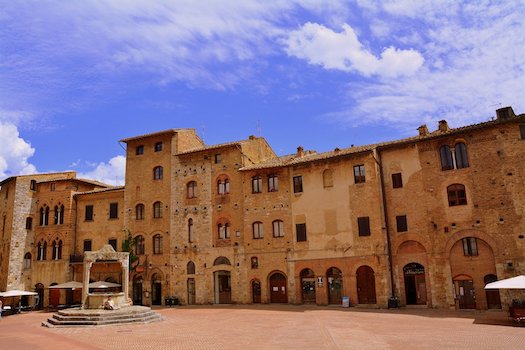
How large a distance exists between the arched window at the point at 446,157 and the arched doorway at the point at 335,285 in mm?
9926

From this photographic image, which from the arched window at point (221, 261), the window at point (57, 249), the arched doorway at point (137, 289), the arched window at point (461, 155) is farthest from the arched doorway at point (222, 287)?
the arched window at point (461, 155)

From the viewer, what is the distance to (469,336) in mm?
16562

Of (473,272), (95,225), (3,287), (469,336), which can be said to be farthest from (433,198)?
(3,287)

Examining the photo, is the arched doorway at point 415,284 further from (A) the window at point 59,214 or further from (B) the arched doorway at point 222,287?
(A) the window at point 59,214

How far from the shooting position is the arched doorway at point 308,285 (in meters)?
31.5

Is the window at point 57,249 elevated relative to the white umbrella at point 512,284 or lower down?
elevated

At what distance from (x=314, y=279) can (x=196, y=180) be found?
42.3 ft

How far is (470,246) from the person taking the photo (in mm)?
26750

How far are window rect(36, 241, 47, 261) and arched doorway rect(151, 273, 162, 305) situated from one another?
37.4ft

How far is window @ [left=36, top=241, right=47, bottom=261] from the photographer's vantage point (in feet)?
133

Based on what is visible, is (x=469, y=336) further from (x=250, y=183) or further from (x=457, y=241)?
(x=250, y=183)

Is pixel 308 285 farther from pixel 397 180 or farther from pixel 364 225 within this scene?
pixel 397 180

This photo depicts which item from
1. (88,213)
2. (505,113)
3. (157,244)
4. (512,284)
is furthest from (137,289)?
(505,113)

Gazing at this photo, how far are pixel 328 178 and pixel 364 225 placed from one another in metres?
4.37
